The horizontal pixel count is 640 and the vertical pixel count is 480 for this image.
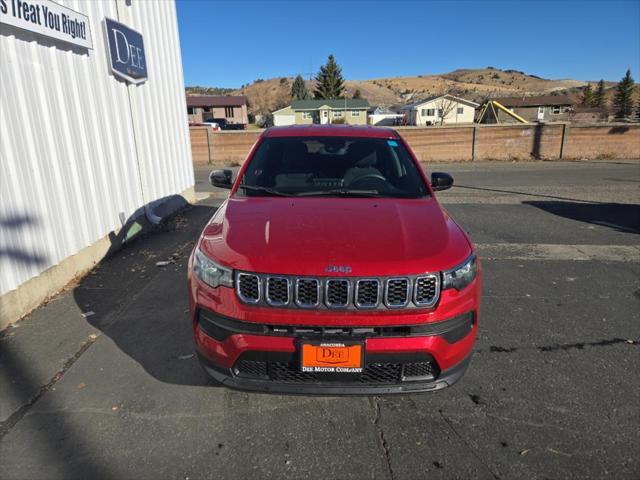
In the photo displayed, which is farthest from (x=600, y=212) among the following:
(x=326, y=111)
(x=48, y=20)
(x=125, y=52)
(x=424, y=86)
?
(x=424, y=86)

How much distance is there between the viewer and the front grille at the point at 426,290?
7.30 ft

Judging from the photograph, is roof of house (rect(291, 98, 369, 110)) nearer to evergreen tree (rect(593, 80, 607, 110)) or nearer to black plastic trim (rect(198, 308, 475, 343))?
evergreen tree (rect(593, 80, 607, 110))

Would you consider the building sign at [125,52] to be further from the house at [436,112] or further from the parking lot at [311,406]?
the house at [436,112]

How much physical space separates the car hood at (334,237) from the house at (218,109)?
6770cm

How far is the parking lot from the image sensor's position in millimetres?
2219

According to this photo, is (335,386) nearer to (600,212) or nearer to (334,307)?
(334,307)

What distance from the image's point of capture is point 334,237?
2.45m

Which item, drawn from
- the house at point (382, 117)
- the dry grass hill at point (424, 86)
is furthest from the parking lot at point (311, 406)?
the dry grass hill at point (424, 86)

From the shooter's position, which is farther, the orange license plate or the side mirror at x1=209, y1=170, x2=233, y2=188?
the side mirror at x1=209, y1=170, x2=233, y2=188

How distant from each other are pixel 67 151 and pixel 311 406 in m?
4.13

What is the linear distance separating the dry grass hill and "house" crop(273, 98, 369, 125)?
4526cm

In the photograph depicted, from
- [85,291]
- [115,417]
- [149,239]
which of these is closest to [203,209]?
[149,239]

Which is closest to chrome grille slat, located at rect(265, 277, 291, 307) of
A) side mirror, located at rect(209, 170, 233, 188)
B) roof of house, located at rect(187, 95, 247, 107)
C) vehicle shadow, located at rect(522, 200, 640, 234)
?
side mirror, located at rect(209, 170, 233, 188)

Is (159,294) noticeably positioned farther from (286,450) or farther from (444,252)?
(444,252)
